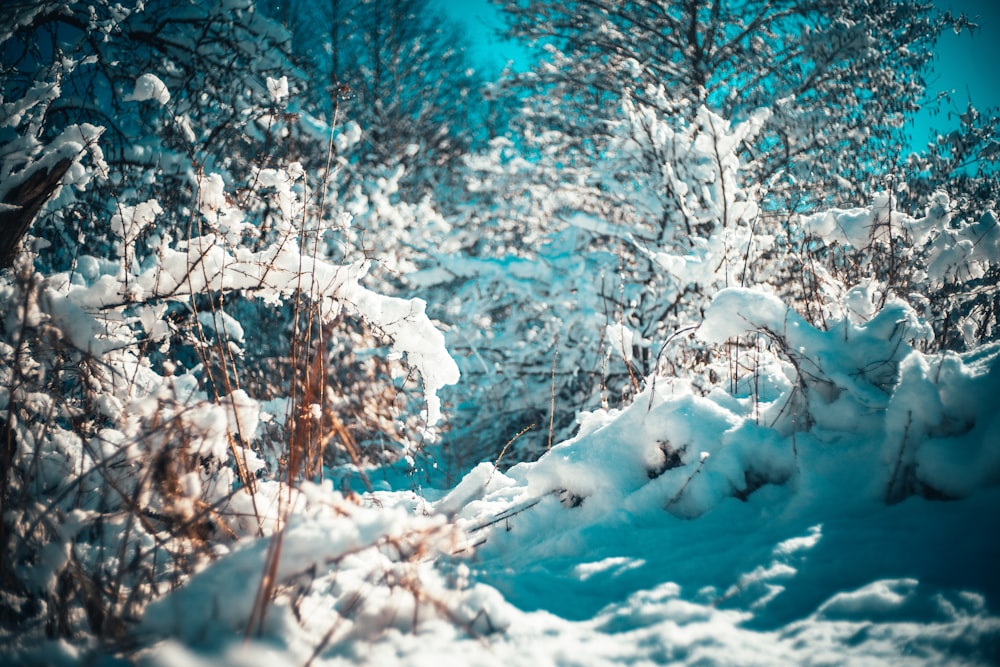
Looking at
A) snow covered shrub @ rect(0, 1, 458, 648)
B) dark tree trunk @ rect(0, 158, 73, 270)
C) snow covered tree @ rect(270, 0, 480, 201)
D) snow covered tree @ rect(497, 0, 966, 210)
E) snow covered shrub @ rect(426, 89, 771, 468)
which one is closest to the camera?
snow covered shrub @ rect(0, 1, 458, 648)

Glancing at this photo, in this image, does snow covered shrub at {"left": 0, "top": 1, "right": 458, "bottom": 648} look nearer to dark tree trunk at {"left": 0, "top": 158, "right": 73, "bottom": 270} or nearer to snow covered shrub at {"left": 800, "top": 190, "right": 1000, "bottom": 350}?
dark tree trunk at {"left": 0, "top": 158, "right": 73, "bottom": 270}

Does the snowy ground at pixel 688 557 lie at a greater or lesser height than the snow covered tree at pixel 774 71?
lesser

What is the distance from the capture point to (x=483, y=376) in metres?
5.36

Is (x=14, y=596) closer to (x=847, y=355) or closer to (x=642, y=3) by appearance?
(x=847, y=355)

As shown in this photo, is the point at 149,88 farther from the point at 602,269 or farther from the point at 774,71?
the point at 774,71

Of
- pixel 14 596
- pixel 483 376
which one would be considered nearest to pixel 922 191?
pixel 483 376

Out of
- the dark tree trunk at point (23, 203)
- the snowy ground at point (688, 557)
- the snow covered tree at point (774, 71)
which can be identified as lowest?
the snowy ground at point (688, 557)

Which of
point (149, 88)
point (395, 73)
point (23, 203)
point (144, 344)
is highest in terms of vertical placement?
point (395, 73)

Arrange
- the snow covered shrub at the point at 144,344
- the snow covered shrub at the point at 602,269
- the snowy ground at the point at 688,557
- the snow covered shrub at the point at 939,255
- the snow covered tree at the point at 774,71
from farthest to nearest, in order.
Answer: the snow covered tree at the point at 774,71, the snow covered shrub at the point at 602,269, the snow covered shrub at the point at 939,255, the snow covered shrub at the point at 144,344, the snowy ground at the point at 688,557

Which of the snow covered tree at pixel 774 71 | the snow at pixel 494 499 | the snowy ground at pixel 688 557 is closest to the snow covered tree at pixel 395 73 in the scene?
the snow covered tree at pixel 774 71

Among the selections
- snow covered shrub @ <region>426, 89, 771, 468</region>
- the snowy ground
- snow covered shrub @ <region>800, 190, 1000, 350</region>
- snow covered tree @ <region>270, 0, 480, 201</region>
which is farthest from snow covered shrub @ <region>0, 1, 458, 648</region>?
snow covered tree @ <region>270, 0, 480, 201</region>

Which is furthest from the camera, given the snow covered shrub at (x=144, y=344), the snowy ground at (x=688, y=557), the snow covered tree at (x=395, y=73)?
the snow covered tree at (x=395, y=73)

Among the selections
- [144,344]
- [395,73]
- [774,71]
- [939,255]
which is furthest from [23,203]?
[395,73]

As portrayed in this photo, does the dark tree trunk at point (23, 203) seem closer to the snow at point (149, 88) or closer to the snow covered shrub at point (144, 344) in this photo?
the snow covered shrub at point (144, 344)
